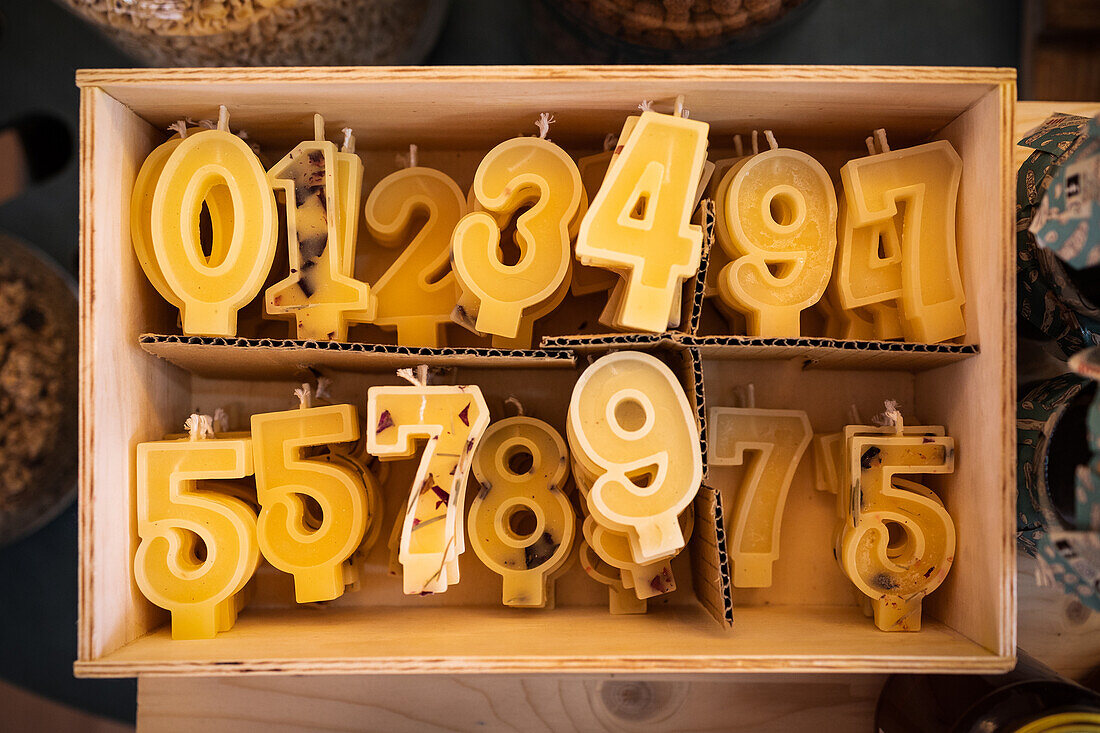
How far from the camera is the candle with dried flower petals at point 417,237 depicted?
3.85 ft

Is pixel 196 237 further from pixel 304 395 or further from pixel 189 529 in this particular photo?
pixel 189 529

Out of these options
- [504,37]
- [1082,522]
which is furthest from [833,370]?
[504,37]

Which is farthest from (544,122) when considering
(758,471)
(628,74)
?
(758,471)

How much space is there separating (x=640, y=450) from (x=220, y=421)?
0.72 m

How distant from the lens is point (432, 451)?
1023 millimetres

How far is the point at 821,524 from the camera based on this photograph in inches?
49.2

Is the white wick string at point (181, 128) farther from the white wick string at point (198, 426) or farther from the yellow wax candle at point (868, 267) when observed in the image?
the yellow wax candle at point (868, 267)

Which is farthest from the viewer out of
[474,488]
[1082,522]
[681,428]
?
[474,488]

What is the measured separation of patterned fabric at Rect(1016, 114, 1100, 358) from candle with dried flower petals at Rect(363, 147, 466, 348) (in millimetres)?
884

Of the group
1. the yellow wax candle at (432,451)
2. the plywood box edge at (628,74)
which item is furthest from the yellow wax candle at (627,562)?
the plywood box edge at (628,74)

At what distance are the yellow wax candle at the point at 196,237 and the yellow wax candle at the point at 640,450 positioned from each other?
21.0 inches

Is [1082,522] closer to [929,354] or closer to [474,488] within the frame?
[929,354]

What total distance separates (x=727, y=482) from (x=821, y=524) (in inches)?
7.2

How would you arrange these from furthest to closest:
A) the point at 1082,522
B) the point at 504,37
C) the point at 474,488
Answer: the point at 504,37 < the point at 474,488 < the point at 1082,522
